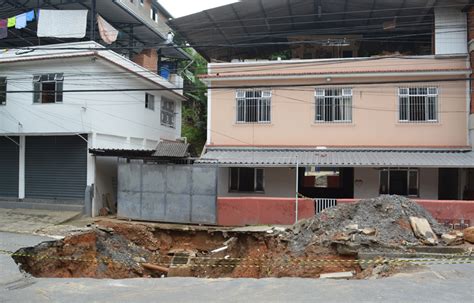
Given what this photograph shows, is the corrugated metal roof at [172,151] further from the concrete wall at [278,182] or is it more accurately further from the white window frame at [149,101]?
the white window frame at [149,101]

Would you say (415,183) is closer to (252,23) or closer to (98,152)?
(252,23)

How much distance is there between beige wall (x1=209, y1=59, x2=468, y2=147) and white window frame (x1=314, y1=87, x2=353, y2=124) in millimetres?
196

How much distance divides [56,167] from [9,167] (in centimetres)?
252

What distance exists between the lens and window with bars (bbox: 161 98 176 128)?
26.2 m

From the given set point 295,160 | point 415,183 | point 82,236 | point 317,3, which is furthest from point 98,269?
point 317,3

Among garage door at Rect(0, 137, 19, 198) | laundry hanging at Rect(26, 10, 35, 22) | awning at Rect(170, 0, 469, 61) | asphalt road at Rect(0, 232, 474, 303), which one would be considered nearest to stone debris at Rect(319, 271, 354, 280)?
asphalt road at Rect(0, 232, 474, 303)

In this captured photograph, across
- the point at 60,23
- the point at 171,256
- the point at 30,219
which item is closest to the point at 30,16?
the point at 60,23

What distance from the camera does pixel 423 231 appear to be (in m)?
12.2

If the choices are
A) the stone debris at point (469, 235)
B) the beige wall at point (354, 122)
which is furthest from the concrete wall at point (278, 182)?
the stone debris at point (469, 235)

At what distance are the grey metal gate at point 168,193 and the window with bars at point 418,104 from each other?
8.63m

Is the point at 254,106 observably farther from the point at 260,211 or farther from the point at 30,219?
the point at 30,219

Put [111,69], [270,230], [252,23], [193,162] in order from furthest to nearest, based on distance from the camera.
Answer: [252,23], [111,69], [193,162], [270,230]

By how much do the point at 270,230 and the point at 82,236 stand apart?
19.6 ft

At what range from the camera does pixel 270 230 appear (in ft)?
47.9
